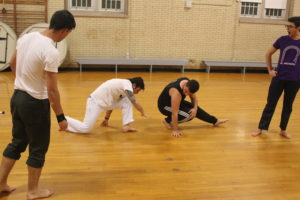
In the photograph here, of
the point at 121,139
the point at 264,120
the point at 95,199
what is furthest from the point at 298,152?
the point at 95,199

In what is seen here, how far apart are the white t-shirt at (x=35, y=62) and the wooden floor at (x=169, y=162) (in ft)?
2.80

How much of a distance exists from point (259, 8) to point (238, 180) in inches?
323

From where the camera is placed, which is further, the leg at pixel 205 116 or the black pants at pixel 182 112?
the leg at pixel 205 116

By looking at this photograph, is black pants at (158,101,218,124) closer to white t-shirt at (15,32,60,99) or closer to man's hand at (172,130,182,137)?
man's hand at (172,130,182,137)

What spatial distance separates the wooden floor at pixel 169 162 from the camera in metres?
2.69

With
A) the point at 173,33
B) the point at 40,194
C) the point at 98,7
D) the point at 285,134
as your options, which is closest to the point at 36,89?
the point at 40,194

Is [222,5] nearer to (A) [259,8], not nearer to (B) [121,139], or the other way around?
(A) [259,8]

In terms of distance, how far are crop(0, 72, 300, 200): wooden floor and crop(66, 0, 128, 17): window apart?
4250mm

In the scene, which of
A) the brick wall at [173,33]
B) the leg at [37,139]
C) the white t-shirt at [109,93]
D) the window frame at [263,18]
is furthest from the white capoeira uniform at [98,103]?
the window frame at [263,18]

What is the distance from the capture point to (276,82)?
3.96 m

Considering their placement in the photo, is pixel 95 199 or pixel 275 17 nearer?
pixel 95 199

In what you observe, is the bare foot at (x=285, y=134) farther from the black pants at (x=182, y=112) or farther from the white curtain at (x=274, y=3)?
the white curtain at (x=274, y=3)

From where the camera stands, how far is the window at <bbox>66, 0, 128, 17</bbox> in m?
8.91

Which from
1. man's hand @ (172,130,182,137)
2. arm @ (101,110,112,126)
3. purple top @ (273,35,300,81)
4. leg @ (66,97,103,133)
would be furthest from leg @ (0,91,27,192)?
purple top @ (273,35,300,81)
